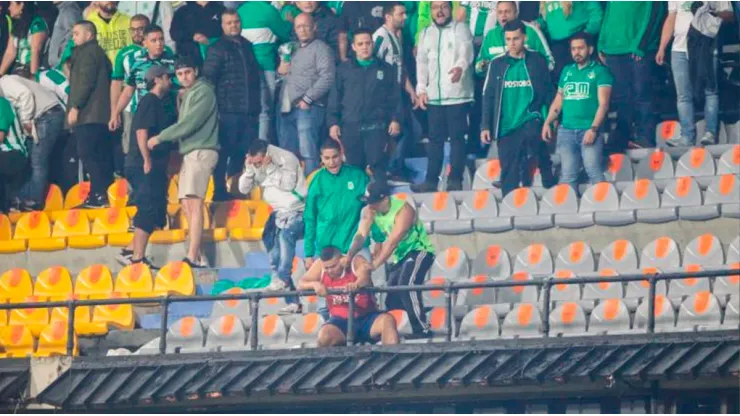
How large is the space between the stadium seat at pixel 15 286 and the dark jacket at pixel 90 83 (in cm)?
172

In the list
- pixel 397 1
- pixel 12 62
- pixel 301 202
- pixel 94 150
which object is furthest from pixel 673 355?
pixel 12 62

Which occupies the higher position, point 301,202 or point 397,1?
point 397,1

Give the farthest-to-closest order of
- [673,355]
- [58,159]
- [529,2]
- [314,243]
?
[58,159]
[529,2]
[314,243]
[673,355]

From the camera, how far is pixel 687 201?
21.6m

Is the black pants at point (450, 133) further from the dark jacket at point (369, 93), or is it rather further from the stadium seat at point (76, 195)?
the stadium seat at point (76, 195)

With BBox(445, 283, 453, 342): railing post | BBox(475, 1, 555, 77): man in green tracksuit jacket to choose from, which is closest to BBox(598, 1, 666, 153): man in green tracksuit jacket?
BBox(475, 1, 555, 77): man in green tracksuit jacket

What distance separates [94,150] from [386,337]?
227 inches

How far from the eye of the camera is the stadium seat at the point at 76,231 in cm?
2470

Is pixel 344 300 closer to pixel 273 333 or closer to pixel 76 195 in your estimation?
pixel 273 333

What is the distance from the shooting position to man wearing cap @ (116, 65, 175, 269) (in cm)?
2378

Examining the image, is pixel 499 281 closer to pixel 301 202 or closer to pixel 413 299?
pixel 413 299

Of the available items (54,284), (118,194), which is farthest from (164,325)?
(118,194)

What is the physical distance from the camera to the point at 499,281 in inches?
Answer: 790

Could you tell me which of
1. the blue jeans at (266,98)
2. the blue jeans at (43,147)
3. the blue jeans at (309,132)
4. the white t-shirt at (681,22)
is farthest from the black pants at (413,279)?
Result: the blue jeans at (43,147)
